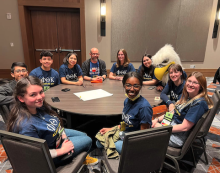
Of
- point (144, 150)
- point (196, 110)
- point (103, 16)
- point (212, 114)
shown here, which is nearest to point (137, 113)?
point (144, 150)

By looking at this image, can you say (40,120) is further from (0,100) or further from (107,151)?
(0,100)

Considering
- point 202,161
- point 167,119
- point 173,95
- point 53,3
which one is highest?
point 53,3

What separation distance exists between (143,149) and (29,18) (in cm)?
507

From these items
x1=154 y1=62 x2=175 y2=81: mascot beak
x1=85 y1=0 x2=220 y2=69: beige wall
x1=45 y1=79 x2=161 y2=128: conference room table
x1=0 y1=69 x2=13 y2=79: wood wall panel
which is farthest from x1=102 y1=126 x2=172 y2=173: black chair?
x1=0 y1=69 x2=13 y2=79: wood wall panel

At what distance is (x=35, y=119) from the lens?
1121 mm

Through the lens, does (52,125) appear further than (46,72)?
No

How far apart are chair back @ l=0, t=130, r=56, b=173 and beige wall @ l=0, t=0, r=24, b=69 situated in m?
4.46

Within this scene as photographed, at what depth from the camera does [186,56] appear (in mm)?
5215

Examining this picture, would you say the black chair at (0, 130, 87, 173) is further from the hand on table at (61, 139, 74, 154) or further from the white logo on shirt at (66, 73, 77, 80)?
the white logo on shirt at (66, 73, 77, 80)

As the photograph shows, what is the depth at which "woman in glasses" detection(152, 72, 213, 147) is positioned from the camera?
1.31 m

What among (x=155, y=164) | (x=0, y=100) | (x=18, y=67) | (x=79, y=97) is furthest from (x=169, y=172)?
(x=18, y=67)

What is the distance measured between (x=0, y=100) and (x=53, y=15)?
3.79m

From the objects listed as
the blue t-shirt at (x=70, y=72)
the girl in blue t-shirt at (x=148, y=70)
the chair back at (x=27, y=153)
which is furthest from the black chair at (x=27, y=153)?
the girl in blue t-shirt at (x=148, y=70)

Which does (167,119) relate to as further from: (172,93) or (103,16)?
(103,16)
